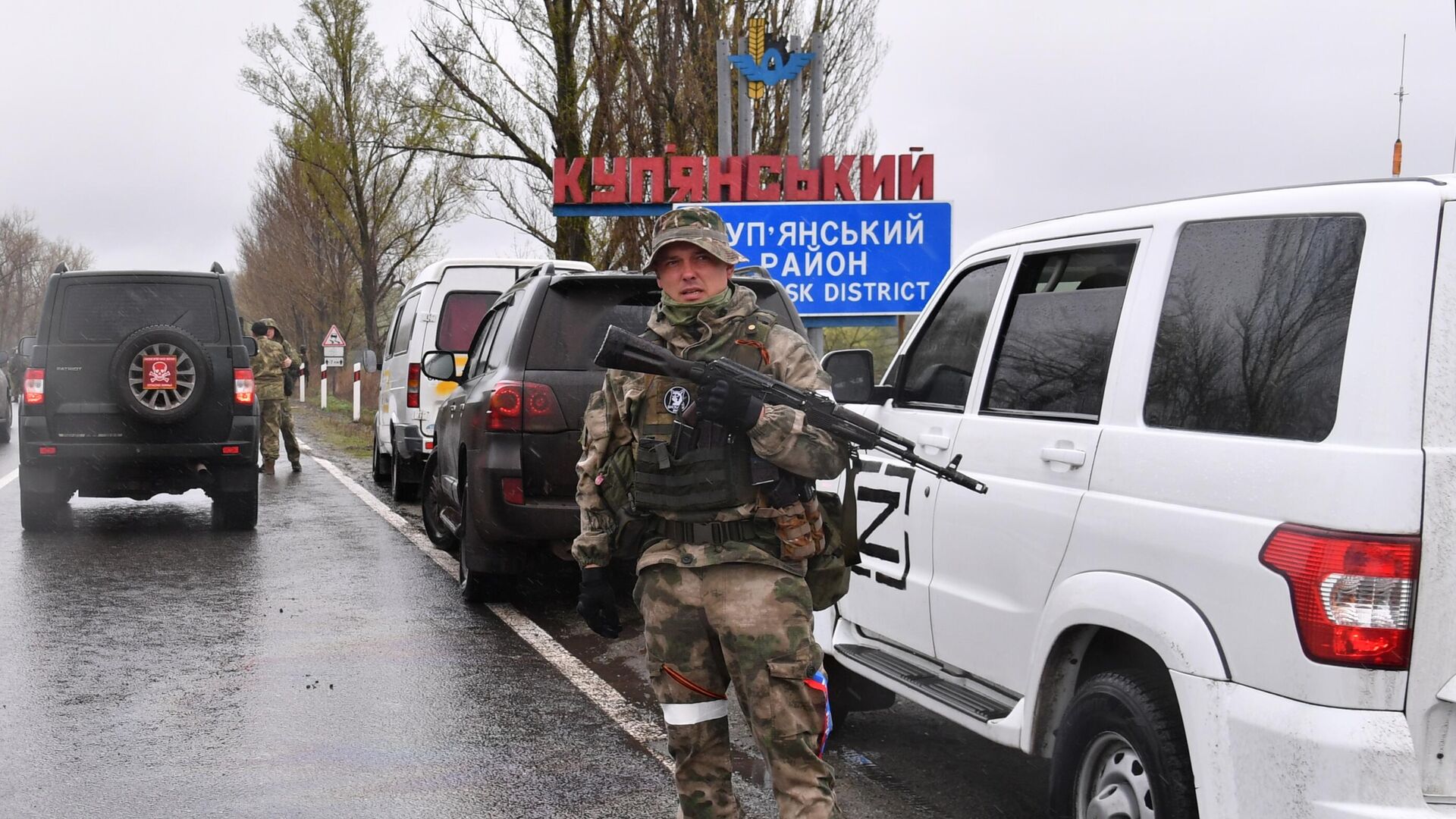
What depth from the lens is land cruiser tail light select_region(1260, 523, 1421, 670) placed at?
2.71 meters

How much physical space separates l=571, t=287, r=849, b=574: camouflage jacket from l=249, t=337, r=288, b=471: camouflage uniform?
527 inches

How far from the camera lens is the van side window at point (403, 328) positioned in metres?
14.2

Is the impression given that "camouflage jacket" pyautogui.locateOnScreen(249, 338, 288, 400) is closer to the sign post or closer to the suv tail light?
the suv tail light

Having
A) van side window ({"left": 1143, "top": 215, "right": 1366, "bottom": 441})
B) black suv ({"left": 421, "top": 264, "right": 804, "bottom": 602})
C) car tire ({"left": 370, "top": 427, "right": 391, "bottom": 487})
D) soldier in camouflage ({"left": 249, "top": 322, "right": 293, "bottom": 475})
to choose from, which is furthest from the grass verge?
van side window ({"left": 1143, "top": 215, "right": 1366, "bottom": 441})

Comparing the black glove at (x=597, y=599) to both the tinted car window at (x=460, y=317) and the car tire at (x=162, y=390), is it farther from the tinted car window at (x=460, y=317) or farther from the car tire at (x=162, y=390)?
the tinted car window at (x=460, y=317)

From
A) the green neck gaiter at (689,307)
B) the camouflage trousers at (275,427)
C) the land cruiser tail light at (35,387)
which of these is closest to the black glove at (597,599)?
the green neck gaiter at (689,307)

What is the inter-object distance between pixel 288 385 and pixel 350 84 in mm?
28283

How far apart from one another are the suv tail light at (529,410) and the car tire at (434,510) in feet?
5.64

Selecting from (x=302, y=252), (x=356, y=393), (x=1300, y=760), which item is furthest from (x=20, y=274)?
(x=1300, y=760)

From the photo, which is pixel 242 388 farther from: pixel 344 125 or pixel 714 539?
pixel 344 125

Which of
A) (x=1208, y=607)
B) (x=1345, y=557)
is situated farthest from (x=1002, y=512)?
(x=1345, y=557)

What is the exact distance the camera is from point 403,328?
48.9 feet

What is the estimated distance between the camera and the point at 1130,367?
348 centimetres

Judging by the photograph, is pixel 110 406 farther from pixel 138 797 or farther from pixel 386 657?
pixel 138 797
